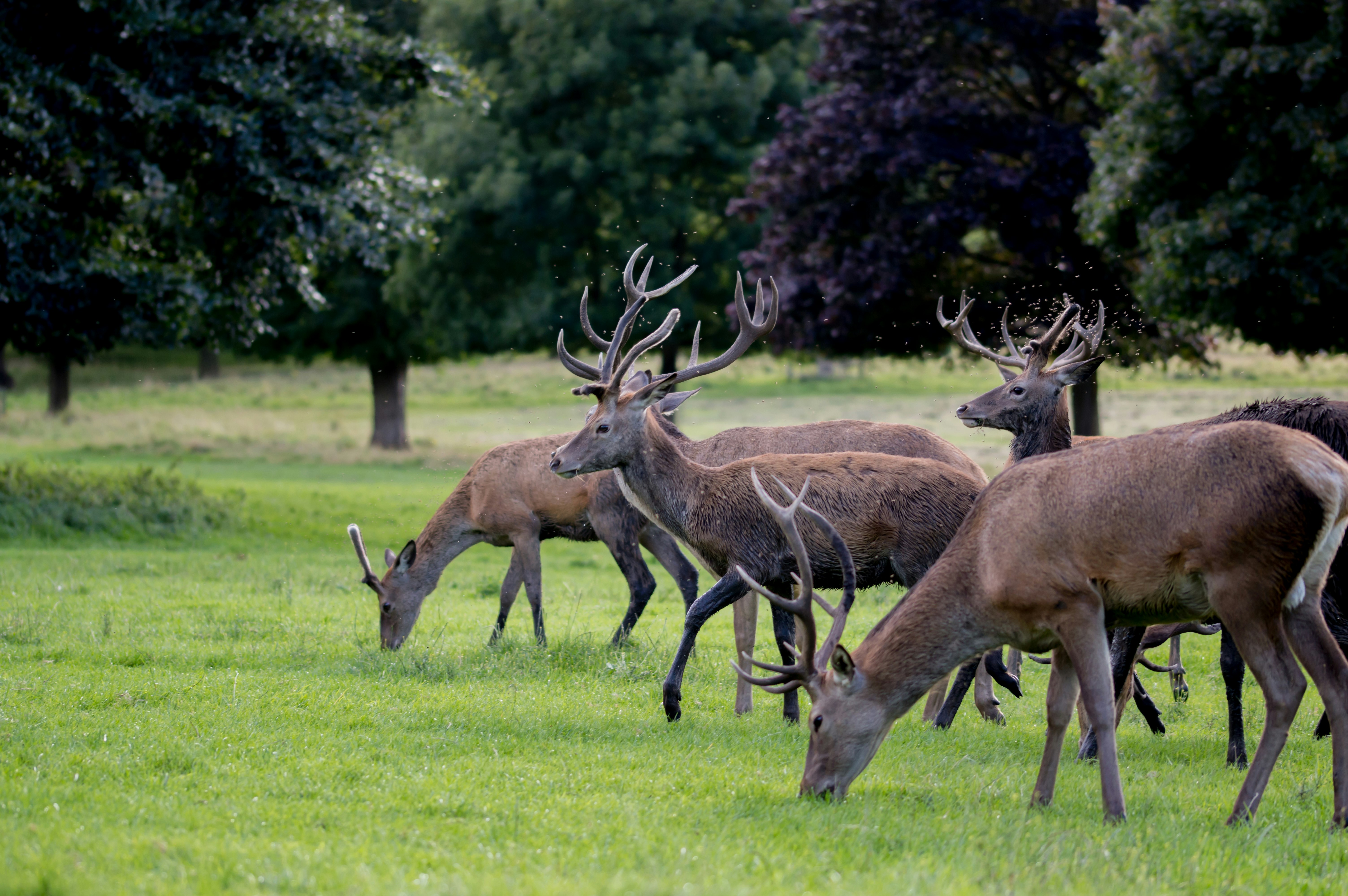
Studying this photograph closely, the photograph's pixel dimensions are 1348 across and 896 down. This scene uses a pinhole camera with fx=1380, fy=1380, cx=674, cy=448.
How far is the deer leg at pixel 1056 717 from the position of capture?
6.36 metres

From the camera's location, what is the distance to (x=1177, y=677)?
9758mm

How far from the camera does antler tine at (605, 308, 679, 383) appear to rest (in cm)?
848

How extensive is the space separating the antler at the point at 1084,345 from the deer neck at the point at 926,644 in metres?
3.23

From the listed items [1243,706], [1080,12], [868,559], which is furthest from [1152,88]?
[868,559]

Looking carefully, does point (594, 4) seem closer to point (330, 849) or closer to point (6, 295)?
point (6, 295)

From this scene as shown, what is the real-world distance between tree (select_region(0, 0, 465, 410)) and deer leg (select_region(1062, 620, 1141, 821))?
1309cm

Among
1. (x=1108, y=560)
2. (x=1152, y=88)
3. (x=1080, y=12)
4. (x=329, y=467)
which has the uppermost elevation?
(x=1080, y=12)

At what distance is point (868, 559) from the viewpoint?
7.94 meters

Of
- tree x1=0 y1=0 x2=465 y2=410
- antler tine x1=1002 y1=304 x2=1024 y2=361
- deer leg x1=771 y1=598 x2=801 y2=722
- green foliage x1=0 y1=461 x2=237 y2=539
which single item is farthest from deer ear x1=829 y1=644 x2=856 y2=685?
green foliage x1=0 y1=461 x2=237 y2=539

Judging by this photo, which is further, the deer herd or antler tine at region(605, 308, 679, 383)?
antler tine at region(605, 308, 679, 383)

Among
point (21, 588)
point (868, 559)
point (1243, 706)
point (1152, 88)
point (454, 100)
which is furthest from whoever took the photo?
point (454, 100)

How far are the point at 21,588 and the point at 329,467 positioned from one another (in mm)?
16009

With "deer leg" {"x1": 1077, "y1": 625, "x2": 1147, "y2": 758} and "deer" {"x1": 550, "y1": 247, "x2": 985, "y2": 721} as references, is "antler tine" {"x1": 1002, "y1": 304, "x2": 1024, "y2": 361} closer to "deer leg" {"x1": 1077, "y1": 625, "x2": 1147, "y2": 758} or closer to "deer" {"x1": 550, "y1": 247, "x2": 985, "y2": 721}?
"deer" {"x1": 550, "y1": 247, "x2": 985, "y2": 721}

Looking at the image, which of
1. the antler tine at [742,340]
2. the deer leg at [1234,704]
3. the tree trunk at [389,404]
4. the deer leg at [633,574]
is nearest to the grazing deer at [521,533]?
the deer leg at [633,574]
